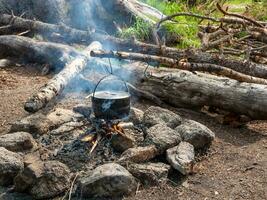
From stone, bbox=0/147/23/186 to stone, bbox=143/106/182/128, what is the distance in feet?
5.21

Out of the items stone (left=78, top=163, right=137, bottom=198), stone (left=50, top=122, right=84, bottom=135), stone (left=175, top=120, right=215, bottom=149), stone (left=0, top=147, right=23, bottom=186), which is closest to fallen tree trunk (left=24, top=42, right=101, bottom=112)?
stone (left=50, top=122, right=84, bottom=135)

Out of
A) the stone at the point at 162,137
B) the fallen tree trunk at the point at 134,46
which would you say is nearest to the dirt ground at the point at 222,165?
the stone at the point at 162,137

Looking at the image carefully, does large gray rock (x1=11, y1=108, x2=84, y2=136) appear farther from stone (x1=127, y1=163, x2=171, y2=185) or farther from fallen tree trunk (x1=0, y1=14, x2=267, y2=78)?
fallen tree trunk (x1=0, y1=14, x2=267, y2=78)

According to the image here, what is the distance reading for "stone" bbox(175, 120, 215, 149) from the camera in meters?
4.70

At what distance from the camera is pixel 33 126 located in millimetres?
4781

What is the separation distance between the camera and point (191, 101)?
5.82 meters

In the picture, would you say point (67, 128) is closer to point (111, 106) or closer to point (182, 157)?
point (111, 106)

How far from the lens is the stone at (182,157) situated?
421 centimetres

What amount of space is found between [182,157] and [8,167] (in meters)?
1.72

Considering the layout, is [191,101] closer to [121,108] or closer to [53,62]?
[121,108]

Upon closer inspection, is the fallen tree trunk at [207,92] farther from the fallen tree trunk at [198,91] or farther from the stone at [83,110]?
the stone at [83,110]

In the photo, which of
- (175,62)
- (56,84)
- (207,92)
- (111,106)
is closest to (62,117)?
(56,84)

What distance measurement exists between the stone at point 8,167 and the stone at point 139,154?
1.00 metres

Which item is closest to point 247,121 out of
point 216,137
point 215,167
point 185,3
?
point 216,137
